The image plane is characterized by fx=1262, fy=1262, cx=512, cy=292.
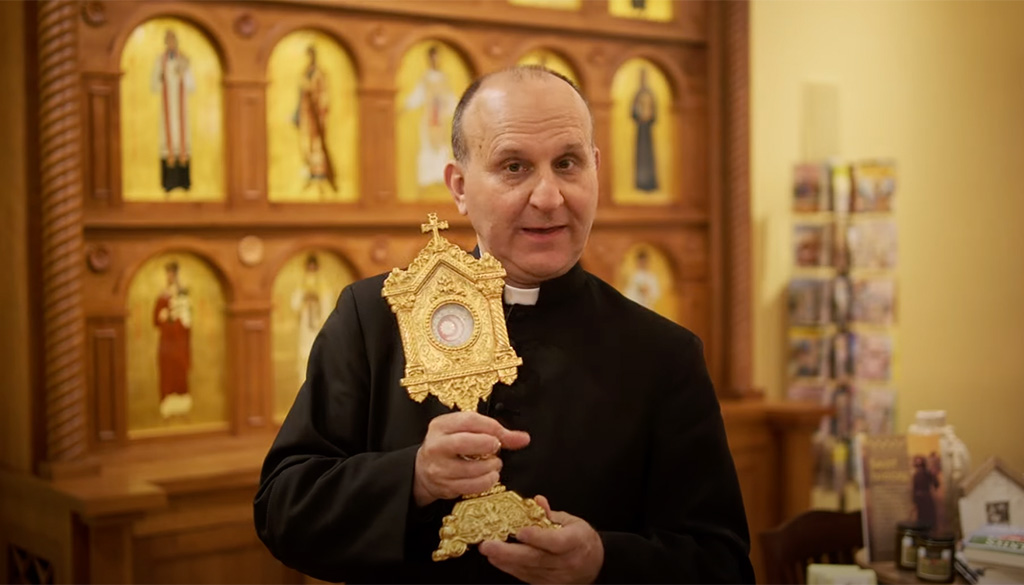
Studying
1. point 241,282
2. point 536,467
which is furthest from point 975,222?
point 536,467

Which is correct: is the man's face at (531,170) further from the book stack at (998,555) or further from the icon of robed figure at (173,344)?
the icon of robed figure at (173,344)

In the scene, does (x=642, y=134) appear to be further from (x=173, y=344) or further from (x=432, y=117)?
(x=173, y=344)

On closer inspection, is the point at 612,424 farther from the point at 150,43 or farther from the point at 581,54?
the point at 581,54

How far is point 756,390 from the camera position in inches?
266

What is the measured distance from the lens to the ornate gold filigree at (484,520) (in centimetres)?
180

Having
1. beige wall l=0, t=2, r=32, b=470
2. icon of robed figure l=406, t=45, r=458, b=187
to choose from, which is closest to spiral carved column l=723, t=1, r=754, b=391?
icon of robed figure l=406, t=45, r=458, b=187

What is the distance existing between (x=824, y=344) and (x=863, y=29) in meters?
1.77

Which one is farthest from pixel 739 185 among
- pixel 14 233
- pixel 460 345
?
pixel 460 345

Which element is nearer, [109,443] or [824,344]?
[109,443]

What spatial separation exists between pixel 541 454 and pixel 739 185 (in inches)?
198

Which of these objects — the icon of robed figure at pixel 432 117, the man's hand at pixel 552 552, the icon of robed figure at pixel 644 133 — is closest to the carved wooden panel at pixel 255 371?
the icon of robed figure at pixel 432 117

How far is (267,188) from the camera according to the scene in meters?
5.46

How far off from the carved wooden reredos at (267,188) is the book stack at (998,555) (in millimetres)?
3021

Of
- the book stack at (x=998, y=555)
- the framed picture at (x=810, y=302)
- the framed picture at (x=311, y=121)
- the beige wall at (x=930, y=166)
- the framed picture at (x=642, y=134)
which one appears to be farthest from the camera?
the framed picture at (x=810, y=302)
